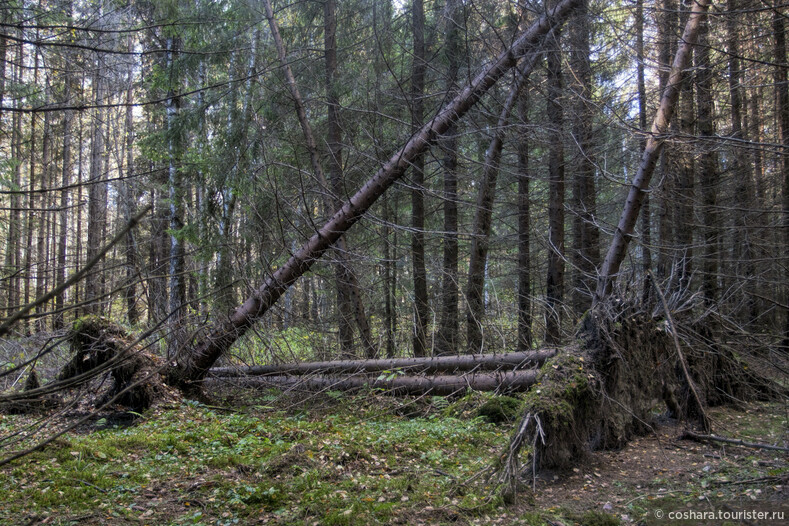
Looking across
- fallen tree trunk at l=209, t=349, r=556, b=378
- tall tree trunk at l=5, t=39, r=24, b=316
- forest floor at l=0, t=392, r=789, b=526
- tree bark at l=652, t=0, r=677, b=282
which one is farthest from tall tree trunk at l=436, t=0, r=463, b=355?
tall tree trunk at l=5, t=39, r=24, b=316

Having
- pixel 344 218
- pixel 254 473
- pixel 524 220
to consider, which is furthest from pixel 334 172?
pixel 254 473

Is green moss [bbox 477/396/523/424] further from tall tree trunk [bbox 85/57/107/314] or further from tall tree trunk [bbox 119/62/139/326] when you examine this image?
tall tree trunk [bbox 85/57/107/314]

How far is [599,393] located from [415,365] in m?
3.48

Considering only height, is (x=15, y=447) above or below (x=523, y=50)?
below

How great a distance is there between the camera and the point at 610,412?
16.6ft

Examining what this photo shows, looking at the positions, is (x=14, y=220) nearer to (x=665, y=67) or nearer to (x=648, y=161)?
(x=665, y=67)

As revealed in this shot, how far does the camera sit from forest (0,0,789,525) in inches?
151

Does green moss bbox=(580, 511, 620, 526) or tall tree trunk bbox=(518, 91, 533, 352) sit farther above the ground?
tall tree trunk bbox=(518, 91, 533, 352)

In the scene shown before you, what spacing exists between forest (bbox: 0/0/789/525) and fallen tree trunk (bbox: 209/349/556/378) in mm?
40

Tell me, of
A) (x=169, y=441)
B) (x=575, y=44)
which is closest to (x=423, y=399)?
(x=169, y=441)

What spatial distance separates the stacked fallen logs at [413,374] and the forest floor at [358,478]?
43.9 inches

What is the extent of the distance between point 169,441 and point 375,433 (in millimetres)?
2316

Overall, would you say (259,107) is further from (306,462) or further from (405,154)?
(306,462)

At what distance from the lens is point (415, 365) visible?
7840mm
